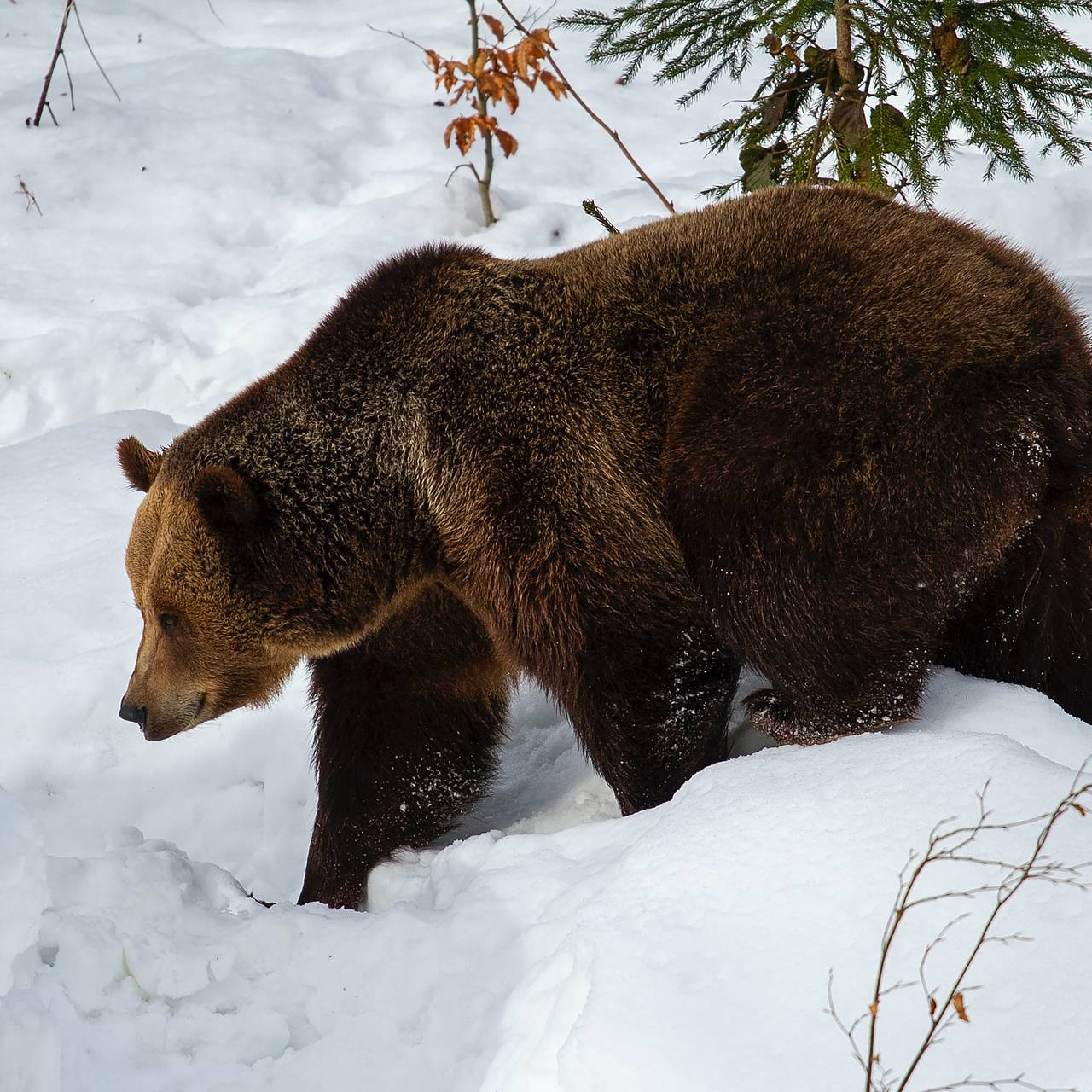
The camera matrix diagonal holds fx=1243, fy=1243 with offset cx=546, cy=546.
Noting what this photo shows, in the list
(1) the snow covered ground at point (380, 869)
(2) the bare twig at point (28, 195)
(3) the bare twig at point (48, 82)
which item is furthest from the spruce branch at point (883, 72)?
(3) the bare twig at point (48, 82)

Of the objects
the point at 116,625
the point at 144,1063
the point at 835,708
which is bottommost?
the point at 116,625

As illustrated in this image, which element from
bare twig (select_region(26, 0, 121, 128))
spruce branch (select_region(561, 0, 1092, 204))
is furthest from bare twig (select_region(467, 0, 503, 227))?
bare twig (select_region(26, 0, 121, 128))

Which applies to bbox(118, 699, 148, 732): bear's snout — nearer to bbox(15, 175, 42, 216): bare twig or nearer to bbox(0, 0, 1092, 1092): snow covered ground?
bbox(0, 0, 1092, 1092): snow covered ground

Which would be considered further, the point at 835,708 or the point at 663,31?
the point at 663,31

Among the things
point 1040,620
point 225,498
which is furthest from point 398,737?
point 1040,620

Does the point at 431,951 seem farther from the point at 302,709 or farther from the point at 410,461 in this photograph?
the point at 302,709

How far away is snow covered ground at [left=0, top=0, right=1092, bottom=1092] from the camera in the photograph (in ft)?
6.62

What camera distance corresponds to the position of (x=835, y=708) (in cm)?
338

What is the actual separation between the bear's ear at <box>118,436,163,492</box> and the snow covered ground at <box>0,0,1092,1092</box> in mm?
980

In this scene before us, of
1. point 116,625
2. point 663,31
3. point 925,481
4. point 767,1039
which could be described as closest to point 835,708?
point 925,481

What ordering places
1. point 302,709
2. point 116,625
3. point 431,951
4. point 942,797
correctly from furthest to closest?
point 116,625 → point 302,709 → point 431,951 → point 942,797

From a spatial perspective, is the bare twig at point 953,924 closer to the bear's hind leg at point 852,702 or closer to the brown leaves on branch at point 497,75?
the bear's hind leg at point 852,702

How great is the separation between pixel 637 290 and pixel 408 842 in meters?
1.85

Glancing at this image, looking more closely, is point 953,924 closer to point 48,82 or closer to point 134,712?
point 134,712
